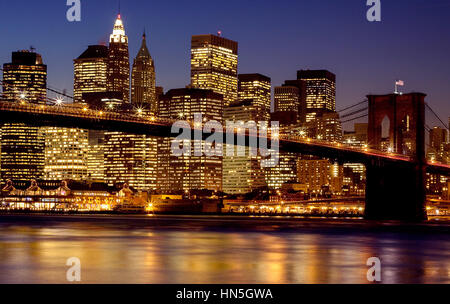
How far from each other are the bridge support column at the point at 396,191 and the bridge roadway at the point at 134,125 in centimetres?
81

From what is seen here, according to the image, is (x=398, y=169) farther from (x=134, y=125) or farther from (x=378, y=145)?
(x=134, y=125)

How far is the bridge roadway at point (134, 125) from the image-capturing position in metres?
58.9

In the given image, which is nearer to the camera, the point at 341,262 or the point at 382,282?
the point at 382,282

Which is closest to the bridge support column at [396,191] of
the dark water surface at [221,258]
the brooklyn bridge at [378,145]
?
the brooklyn bridge at [378,145]

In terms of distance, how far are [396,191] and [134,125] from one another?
25991 millimetres

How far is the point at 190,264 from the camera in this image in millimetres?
27656

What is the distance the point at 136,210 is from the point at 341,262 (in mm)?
99303

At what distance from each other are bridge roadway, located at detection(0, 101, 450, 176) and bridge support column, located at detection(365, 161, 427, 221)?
807 millimetres

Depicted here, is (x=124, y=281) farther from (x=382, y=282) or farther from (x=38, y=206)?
(x=38, y=206)

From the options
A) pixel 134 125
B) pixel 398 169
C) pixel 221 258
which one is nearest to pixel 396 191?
pixel 398 169

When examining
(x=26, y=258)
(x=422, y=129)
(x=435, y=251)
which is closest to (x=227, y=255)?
(x=26, y=258)

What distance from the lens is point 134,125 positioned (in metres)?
65.2

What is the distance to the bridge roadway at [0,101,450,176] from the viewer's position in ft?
193

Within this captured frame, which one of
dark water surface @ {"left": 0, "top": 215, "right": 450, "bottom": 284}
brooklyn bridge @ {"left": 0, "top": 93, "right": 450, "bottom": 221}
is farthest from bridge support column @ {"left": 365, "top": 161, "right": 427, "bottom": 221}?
dark water surface @ {"left": 0, "top": 215, "right": 450, "bottom": 284}
